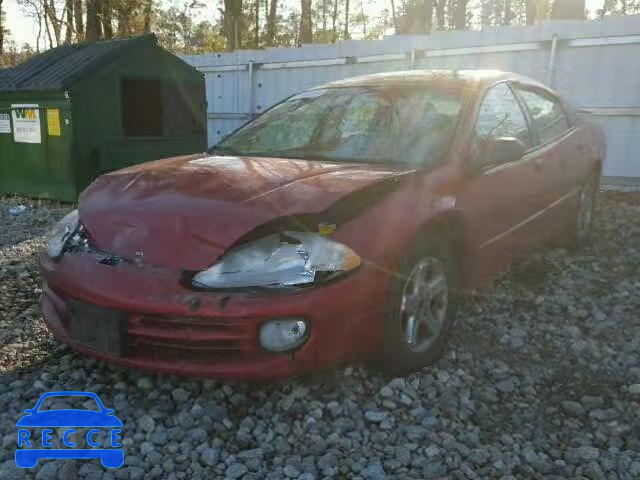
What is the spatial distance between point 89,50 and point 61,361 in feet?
18.6

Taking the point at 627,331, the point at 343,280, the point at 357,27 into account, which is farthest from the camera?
the point at 357,27

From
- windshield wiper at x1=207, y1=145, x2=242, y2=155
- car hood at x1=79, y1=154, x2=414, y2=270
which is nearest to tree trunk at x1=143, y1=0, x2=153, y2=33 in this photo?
windshield wiper at x1=207, y1=145, x2=242, y2=155

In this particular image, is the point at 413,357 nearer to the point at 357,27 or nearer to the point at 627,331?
the point at 627,331

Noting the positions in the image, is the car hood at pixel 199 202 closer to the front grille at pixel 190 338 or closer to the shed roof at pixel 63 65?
the front grille at pixel 190 338

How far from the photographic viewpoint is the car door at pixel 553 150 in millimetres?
4267

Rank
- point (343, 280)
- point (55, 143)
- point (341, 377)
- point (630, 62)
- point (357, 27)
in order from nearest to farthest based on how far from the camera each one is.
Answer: point (343, 280)
point (341, 377)
point (55, 143)
point (630, 62)
point (357, 27)

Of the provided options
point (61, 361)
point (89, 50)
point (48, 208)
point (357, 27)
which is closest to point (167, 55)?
point (89, 50)

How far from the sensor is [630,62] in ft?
25.1

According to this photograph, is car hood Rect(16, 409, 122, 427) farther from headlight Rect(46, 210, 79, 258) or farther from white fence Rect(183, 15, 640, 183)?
white fence Rect(183, 15, 640, 183)

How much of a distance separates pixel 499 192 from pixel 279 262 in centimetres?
169

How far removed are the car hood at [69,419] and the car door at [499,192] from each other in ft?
6.49

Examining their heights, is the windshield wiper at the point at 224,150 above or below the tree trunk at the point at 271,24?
below

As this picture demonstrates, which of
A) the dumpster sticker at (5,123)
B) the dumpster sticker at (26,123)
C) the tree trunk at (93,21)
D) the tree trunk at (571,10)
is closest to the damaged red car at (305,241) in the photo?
the dumpster sticker at (26,123)

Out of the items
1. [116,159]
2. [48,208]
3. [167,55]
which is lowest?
[48,208]
